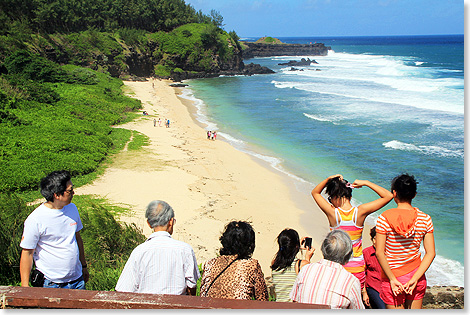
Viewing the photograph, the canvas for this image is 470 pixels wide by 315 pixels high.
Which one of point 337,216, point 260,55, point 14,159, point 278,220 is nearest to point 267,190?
point 278,220

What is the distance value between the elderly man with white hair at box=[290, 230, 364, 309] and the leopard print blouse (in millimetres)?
354

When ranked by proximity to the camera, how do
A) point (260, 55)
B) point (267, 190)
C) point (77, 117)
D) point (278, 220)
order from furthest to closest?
point (260, 55)
point (77, 117)
point (267, 190)
point (278, 220)

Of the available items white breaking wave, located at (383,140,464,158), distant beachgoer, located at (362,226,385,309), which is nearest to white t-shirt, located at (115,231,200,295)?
distant beachgoer, located at (362,226,385,309)

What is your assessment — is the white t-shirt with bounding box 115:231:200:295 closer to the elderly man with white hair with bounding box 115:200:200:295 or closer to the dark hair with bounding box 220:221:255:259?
the elderly man with white hair with bounding box 115:200:200:295

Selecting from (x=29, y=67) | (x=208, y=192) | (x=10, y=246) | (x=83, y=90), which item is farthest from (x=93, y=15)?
(x=10, y=246)

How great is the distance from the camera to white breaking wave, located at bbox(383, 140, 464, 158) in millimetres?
19969

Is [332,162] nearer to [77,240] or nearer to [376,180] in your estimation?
[376,180]

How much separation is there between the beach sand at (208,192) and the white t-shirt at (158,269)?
6545mm

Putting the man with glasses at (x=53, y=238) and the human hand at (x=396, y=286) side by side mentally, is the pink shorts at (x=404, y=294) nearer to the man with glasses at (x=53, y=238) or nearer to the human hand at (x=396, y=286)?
the human hand at (x=396, y=286)

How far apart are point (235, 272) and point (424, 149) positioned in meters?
20.4

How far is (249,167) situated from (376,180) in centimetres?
560

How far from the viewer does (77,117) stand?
22.2 meters

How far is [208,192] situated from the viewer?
14367mm

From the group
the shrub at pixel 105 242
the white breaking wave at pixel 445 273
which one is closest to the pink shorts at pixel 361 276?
the shrub at pixel 105 242
